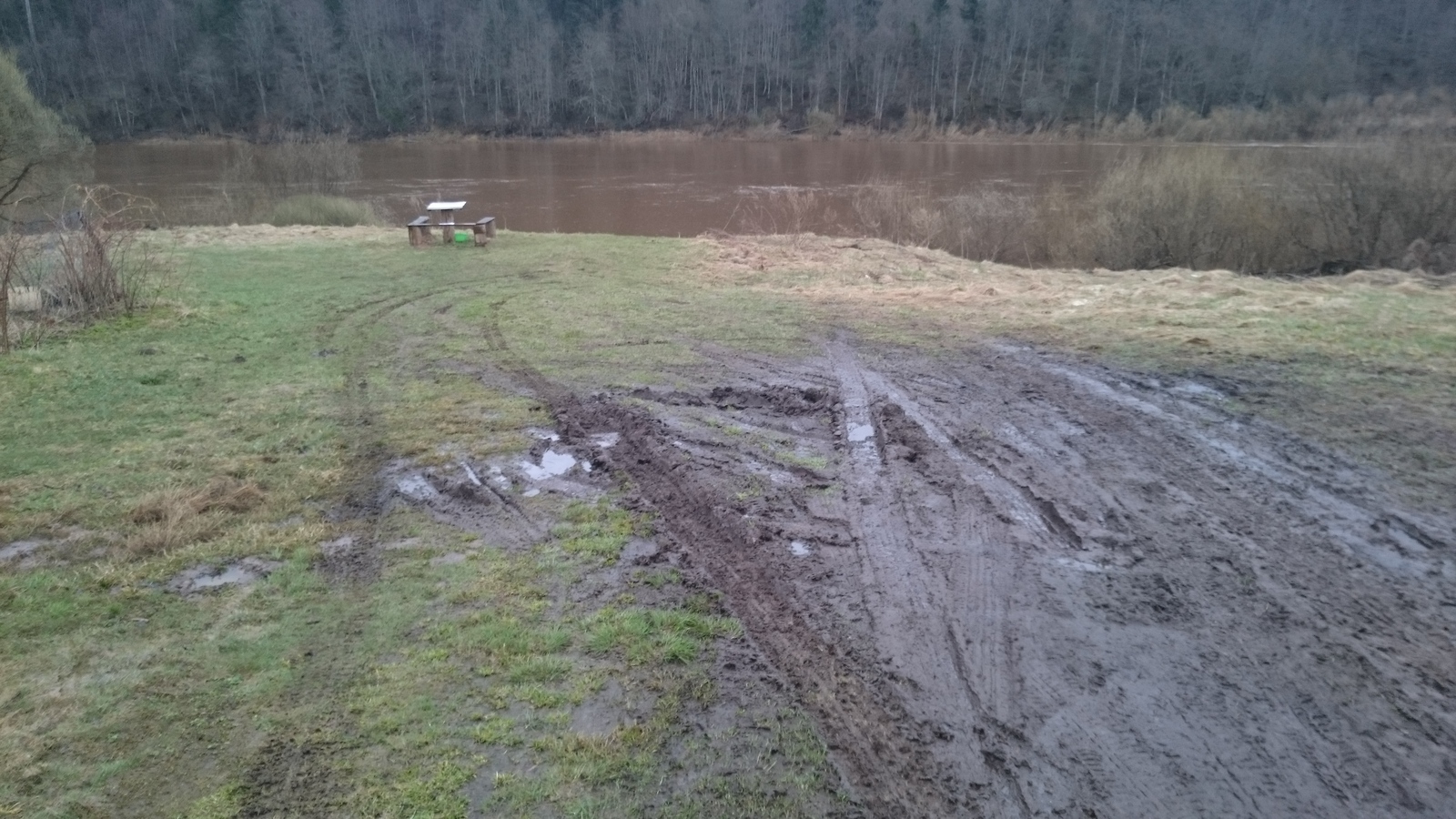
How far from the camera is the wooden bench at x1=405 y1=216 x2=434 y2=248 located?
14711 mm

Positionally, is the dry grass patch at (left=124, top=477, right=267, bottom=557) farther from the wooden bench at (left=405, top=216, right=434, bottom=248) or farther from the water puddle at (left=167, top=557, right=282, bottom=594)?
the wooden bench at (left=405, top=216, right=434, bottom=248)

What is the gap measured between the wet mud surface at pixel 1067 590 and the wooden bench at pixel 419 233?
8.94 meters

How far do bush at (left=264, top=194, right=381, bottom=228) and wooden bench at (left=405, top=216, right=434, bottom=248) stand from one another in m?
5.88

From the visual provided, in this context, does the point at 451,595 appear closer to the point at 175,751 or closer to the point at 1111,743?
the point at 175,751

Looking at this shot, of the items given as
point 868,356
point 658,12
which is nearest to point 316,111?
point 658,12

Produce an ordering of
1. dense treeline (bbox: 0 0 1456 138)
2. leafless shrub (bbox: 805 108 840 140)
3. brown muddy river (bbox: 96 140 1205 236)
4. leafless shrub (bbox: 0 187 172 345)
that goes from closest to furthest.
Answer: leafless shrub (bbox: 0 187 172 345)
brown muddy river (bbox: 96 140 1205 236)
leafless shrub (bbox: 805 108 840 140)
dense treeline (bbox: 0 0 1456 138)

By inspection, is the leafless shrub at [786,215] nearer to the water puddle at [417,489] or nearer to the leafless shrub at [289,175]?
the leafless shrub at [289,175]

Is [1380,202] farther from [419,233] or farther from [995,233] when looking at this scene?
[419,233]

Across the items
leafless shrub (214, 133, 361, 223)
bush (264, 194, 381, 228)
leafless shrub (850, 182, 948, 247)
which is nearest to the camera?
leafless shrub (850, 182, 948, 247)

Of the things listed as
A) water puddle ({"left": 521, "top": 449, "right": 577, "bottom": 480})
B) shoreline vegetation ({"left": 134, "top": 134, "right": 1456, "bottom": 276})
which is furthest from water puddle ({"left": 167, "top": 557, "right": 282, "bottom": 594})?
shoreline vegetation ({"left": 134, "top": 134, "right": 1456, "bottom": 276})

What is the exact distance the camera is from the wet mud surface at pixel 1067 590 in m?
3.19

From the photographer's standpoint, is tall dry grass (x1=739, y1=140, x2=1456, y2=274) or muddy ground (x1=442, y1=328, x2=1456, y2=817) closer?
muddy ground (x1=442, y1=328, x2=1456, y2=817)

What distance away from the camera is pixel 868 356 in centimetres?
830

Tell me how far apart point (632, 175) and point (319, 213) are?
15827 mm
